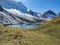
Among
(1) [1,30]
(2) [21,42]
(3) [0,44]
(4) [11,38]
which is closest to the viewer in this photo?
(3) [0,44]

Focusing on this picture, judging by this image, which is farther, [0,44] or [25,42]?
[25,42]

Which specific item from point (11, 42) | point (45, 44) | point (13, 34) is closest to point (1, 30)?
point (13, 34)

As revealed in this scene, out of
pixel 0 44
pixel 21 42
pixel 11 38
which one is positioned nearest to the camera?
pixel 0 44

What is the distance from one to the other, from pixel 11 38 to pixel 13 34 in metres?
1.38

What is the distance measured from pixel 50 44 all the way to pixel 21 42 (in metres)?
3.81

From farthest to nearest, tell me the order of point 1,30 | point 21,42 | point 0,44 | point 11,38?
1. point 1,30
2. point 11,38
3. point 21,42
4. point 0,44

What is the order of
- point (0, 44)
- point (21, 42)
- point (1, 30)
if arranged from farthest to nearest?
point (1, 30) < point (21, 42) < point (0, 44)

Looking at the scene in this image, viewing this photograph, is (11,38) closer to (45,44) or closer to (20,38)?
(20,38)

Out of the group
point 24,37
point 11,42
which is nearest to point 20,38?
point 24,37

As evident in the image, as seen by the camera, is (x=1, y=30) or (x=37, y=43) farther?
(x=1, y=30)

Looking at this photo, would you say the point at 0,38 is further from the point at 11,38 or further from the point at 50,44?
the point at 50,44

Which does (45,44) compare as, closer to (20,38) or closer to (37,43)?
(37,43)

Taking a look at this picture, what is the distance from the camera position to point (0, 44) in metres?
20.6

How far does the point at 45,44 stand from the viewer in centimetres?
2305
